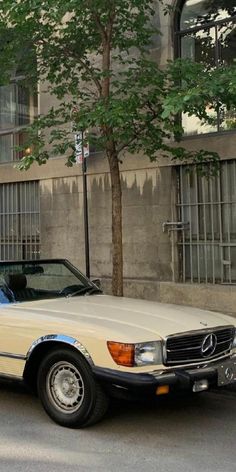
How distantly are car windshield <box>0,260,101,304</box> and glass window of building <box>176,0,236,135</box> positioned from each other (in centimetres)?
477

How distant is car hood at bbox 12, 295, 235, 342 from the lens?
484cm

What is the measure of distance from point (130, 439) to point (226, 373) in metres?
0.97

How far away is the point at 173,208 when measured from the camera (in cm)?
1088

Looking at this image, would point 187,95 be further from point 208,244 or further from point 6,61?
point 208,244

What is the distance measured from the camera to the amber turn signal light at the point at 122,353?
463 centimetres

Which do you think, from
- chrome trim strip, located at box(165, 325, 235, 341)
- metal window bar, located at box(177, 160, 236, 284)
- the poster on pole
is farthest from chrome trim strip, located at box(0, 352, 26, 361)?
metal window bar, located at box(177, 160, 236, 284)

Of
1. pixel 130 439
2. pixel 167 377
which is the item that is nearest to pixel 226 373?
pixel 167 377

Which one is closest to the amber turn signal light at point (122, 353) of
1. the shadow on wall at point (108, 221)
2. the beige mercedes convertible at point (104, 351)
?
the beige mercedes convertible at point (104, 351)

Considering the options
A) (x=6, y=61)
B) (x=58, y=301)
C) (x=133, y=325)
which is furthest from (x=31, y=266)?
(x=6, y=61)

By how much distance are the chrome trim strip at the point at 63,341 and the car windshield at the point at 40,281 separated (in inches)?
32.1

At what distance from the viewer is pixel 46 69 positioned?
A: 9359 mm

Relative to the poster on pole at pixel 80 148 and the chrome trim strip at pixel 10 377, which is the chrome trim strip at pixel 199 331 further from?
the poster on pole at pixel 80 148

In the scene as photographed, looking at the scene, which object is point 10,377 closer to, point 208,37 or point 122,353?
point 122,353

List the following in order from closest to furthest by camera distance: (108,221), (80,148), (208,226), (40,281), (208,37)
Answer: (40,281) → (80,148) → (208,226) → (208,37) → (108,221)
